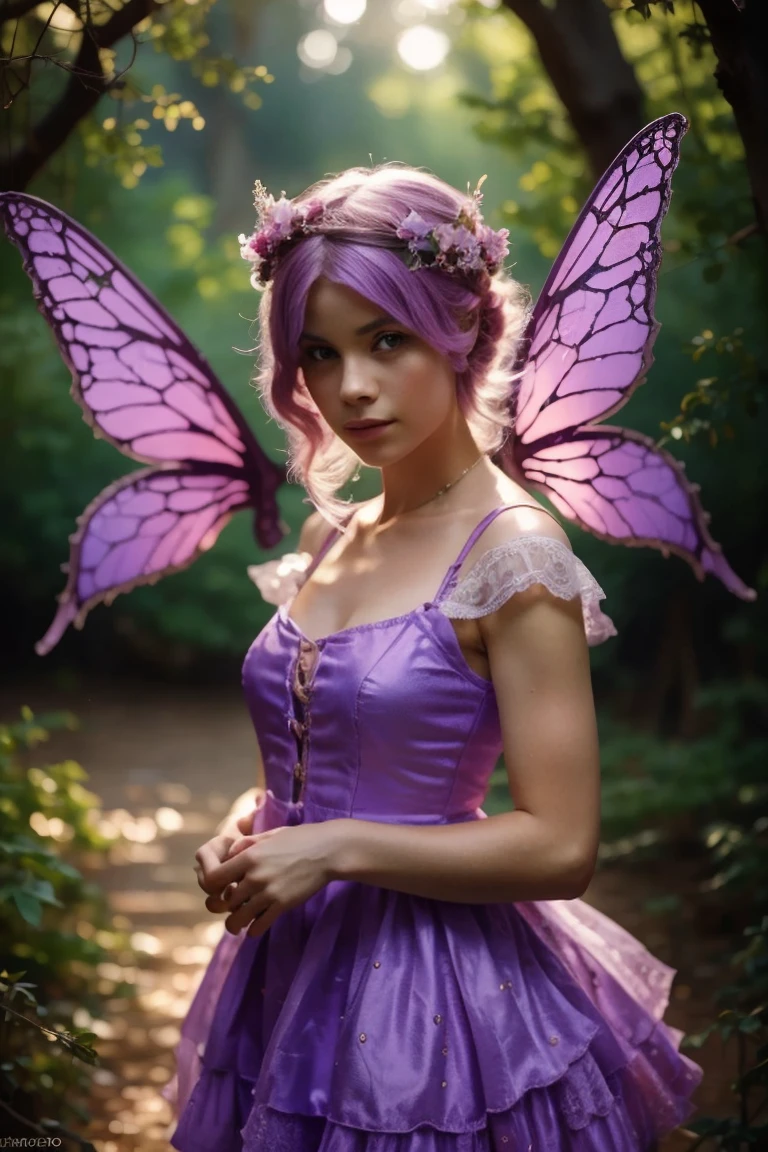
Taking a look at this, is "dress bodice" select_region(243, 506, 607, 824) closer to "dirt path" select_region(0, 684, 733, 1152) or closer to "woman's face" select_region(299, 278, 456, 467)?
"woman's face" select_region(299, 278, 456, 467)

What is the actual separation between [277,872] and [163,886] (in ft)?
10.3

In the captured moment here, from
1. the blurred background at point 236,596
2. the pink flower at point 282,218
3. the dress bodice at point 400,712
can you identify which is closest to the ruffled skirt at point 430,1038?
the dress bodice at point 400,712

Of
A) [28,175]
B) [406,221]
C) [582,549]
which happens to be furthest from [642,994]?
[582,549]

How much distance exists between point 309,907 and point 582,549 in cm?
388

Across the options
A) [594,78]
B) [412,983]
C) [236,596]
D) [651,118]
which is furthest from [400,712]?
[236,596]

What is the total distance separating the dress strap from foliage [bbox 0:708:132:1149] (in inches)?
30.7

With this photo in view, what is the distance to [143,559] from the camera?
6.63 ft

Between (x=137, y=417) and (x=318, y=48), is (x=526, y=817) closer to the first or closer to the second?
(x=137, y=417)

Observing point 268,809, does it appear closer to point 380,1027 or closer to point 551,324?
point 380,1027

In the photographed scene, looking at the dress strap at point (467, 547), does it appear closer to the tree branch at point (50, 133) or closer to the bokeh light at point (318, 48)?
the tree branch at point (50, 133)

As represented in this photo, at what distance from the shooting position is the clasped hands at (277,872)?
145 cm

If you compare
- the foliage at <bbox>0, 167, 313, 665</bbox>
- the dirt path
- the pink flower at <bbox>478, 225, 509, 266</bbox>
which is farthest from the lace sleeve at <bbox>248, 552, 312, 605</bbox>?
the foliage at <bbox>0, 167, 313, 665</bbox>

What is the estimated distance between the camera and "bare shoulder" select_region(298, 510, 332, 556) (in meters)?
2.01

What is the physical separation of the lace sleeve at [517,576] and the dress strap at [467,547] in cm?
2
